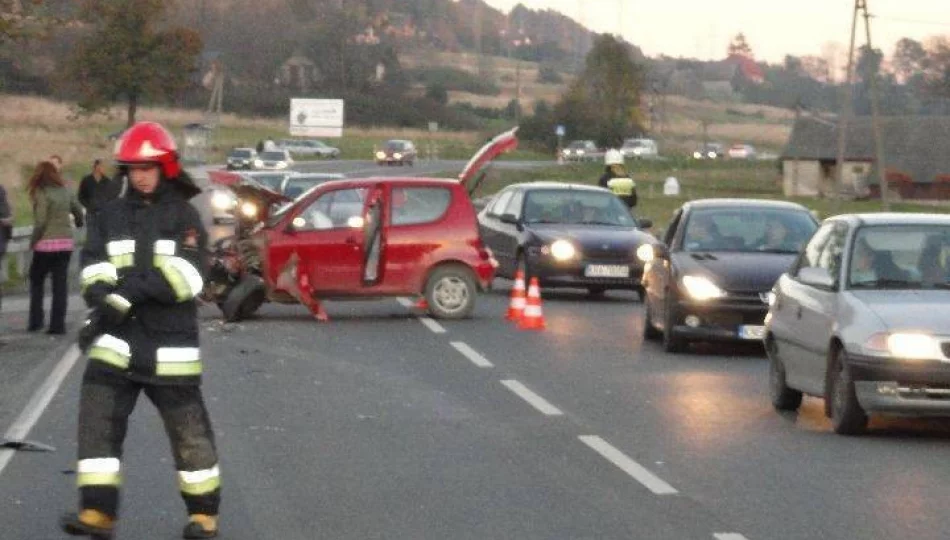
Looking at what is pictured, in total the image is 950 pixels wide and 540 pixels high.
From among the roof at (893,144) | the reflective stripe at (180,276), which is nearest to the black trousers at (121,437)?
the reflective stripe at (180,276)

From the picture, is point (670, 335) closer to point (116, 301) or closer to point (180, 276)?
point (180, 276)

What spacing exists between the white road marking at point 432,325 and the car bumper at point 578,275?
11.5 ft

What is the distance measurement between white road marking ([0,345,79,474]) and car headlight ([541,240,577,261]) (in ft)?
29.1

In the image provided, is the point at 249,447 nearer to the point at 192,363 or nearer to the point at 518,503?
the point at 518,503

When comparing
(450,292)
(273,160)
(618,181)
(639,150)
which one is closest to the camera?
(450,292)

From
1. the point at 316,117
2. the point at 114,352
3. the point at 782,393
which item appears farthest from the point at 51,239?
the point at 316,117

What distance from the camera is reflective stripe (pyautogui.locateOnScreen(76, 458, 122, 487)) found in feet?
28.8

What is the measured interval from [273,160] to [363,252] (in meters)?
61.6

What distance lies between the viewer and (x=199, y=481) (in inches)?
355

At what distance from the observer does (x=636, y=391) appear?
16.2 m

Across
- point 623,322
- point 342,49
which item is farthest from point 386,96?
point 623,322

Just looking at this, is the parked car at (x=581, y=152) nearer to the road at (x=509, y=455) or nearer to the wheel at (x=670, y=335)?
the wheel at (x=670, y=335)

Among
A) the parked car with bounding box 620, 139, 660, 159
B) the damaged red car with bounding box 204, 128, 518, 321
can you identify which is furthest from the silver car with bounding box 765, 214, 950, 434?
the parked car with bounding box 620, 139, 660, 159

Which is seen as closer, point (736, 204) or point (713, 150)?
point (736, 204)
